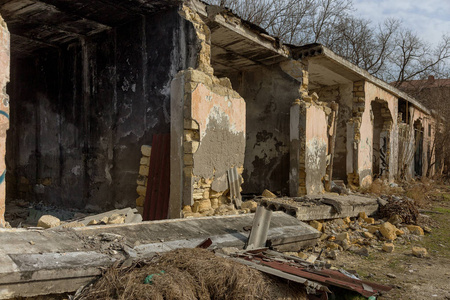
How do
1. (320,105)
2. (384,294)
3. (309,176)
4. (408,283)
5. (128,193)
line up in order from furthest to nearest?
1. (320,105)
2. (309,176)
3. (128,193)
4. (408,283)
5. (384,294)

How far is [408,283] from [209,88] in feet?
12.4

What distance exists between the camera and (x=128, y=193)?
6863 millimetres

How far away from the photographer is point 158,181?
19.8 ft

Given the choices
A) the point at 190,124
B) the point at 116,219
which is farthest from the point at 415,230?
the point at 116,219

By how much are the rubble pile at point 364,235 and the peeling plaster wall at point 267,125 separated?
7.88 feet

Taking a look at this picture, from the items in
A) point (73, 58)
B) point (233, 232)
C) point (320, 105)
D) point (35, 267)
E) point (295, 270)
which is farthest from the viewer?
point (320, 105)

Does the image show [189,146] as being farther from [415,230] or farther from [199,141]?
[415,230]

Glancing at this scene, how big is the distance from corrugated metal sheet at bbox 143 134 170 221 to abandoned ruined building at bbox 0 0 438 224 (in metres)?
0.02

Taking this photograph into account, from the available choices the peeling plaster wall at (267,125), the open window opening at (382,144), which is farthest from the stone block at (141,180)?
the open window opening at (382,144)

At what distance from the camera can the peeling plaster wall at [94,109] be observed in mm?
6430

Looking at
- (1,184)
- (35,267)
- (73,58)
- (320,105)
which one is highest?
(73,58)

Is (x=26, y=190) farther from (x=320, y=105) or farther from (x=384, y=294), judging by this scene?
(x=384, y=294)

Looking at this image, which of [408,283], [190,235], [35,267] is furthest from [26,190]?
[408,283]

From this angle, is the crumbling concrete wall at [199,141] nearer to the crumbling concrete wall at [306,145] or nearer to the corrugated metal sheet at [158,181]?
the corrugated metal sheet at [158,181]
